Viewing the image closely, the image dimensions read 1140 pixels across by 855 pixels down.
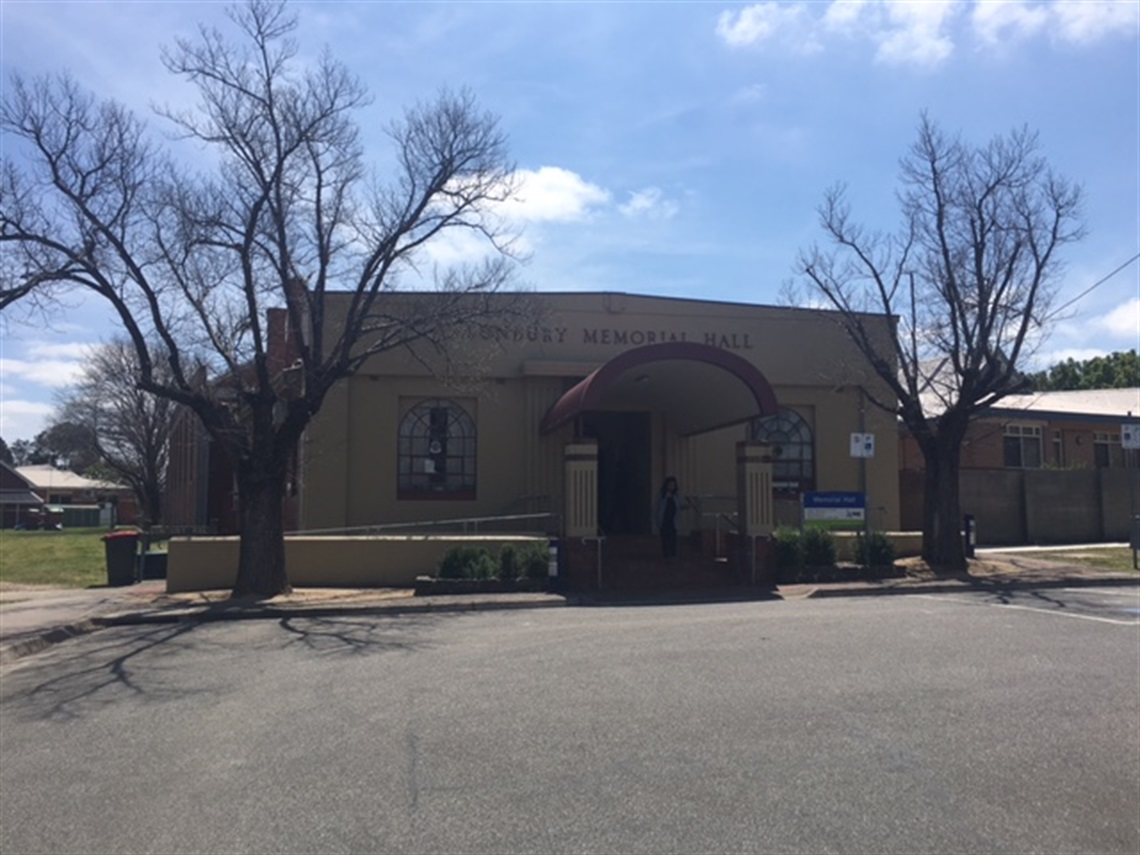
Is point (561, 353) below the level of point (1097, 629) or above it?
above

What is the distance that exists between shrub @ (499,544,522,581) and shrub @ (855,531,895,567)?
21.8 ft

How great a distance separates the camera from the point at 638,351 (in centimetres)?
1909

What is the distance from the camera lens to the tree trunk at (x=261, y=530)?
1862cm

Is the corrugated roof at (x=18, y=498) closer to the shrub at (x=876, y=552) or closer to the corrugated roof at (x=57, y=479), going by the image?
the corrugated roof at (x=57, y=479)

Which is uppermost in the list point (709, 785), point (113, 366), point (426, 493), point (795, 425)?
point (113, 366)

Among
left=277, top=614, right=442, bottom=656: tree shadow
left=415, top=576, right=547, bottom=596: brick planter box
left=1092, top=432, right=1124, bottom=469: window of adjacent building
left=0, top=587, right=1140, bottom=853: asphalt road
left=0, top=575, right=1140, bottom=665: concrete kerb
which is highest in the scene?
left=1092, top=432, right=1124, bottom=469: window of adjacent building

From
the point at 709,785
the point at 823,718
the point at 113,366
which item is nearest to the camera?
the point at 709,785

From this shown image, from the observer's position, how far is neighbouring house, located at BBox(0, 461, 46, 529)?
272 feet

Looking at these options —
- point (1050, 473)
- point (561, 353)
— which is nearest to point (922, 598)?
point (561, 353)

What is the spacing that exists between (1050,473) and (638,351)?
15066 millimetres

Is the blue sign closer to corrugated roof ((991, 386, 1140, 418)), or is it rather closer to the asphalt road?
the asphalt road

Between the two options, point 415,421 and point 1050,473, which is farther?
point 1050,473

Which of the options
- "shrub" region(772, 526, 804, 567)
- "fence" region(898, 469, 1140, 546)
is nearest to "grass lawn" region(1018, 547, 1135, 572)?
"fence" region(898, 469, 1140, 546)

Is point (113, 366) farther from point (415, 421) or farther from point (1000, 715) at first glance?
point (1000, 715)
